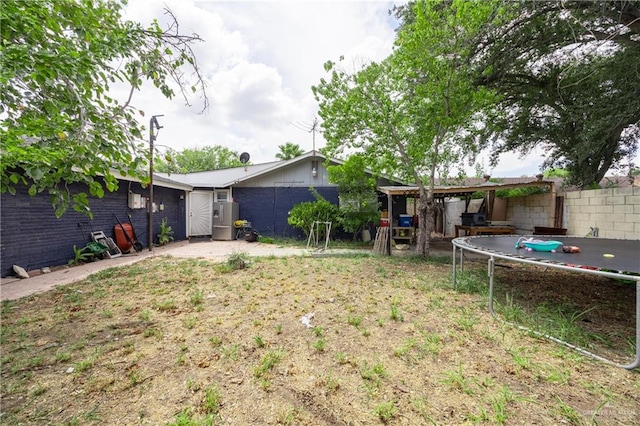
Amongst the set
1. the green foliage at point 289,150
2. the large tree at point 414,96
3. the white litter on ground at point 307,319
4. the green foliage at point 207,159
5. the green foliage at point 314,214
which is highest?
the green foliage at point 207,159

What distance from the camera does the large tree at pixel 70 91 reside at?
1.72m

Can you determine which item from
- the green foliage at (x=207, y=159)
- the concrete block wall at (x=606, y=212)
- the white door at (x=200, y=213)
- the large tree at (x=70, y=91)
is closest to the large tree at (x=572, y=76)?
the concrete block wall at (x=606, y=212)

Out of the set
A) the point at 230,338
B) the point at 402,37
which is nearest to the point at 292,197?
the point at 402,37

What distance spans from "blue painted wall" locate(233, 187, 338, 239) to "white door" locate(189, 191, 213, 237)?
4.51ft

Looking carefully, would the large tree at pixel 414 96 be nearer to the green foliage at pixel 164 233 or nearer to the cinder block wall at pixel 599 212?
the cinder block wall at pixel 599 212

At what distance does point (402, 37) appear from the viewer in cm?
597

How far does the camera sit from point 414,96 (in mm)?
6730

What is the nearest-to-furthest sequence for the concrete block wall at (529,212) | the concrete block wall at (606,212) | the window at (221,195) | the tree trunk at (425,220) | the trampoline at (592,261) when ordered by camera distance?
the trampoline at (592,261)
the concrete block wall at (606,212)
the tree trunk at (425,220)
the concrete block wall at (529,212)
the window at (221,195)

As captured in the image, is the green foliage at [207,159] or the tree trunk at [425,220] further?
the green foliage at [207,159]

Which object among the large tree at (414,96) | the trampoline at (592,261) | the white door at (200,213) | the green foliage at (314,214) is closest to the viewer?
the trampoline at (592,261)

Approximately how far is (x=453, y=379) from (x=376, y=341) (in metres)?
0.80

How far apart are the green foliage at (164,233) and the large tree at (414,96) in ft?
22.7

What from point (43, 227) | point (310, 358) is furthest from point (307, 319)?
point (43, 227)

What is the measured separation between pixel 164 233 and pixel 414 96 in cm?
959
